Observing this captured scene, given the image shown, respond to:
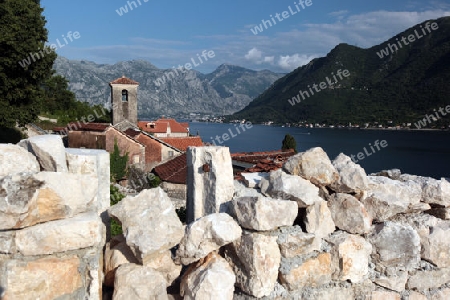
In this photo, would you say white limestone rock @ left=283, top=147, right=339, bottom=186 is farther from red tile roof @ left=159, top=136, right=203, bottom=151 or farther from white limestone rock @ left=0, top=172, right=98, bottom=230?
red tile roof @ left=159, top=136, right=203, bottom=151

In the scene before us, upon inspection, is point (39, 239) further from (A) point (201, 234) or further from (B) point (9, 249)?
(A) point (201, 234)

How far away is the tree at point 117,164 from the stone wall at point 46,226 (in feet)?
85.7

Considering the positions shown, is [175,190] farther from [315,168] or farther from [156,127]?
[156,127]

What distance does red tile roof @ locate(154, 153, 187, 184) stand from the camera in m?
25.3

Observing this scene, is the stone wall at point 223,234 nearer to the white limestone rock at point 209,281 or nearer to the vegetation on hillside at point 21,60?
the white limestone rock at point 209,281

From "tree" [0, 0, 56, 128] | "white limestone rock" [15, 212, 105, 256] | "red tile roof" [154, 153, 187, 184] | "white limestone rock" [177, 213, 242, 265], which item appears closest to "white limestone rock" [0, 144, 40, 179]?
"white limestone rock" [15, 212, 105, 256]

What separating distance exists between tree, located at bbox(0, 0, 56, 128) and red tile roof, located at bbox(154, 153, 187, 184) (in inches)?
346

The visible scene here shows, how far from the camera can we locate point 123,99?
46562 millimetres

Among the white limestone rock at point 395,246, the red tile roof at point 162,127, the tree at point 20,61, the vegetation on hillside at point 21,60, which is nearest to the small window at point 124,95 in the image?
the red tile roof at point 162,127

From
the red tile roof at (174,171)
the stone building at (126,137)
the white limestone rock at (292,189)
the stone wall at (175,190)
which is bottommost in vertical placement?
the white limestone rock at (292,189)

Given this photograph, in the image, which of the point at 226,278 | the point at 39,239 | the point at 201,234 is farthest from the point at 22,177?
the point at 226,278

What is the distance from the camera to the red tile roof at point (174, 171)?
2531 centimetres

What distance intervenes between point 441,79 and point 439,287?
173 metres

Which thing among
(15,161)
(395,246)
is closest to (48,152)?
(15,161)
